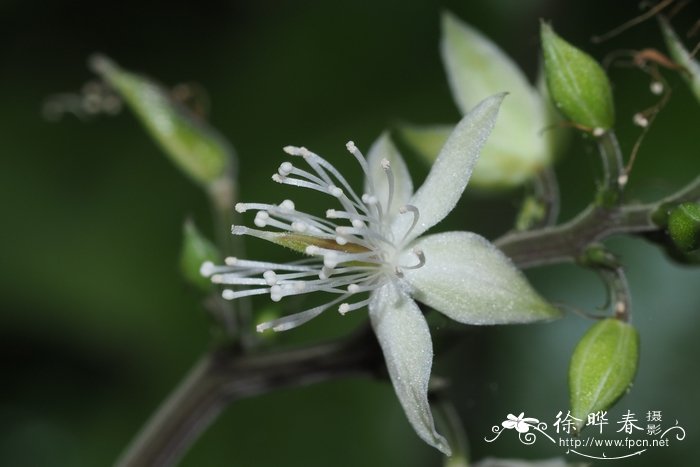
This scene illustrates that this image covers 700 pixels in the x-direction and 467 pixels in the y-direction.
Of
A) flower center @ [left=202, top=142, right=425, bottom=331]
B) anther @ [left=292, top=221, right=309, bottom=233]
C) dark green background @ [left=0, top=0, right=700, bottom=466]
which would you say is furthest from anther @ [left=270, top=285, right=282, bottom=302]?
dark green background @ [left=0, top=0, right=700, bottom=466]

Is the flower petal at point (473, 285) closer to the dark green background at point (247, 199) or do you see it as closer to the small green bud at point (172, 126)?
the small green bud at point (172, 126)

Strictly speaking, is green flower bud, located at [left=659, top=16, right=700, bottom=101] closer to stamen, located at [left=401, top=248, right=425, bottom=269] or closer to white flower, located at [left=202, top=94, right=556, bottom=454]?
white flower, located at [left=202, top=94, right=556, bottom=454]

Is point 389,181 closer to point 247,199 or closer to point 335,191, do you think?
point 335,191

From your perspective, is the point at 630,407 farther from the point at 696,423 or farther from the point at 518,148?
the point at 518,148

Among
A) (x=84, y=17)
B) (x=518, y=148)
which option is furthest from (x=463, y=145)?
(x=84, y=17)

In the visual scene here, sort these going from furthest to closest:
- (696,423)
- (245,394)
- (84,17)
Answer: (84,17) < (696,423) < (245,394)

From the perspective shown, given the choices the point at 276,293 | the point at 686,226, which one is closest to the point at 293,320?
the point at 276,293
